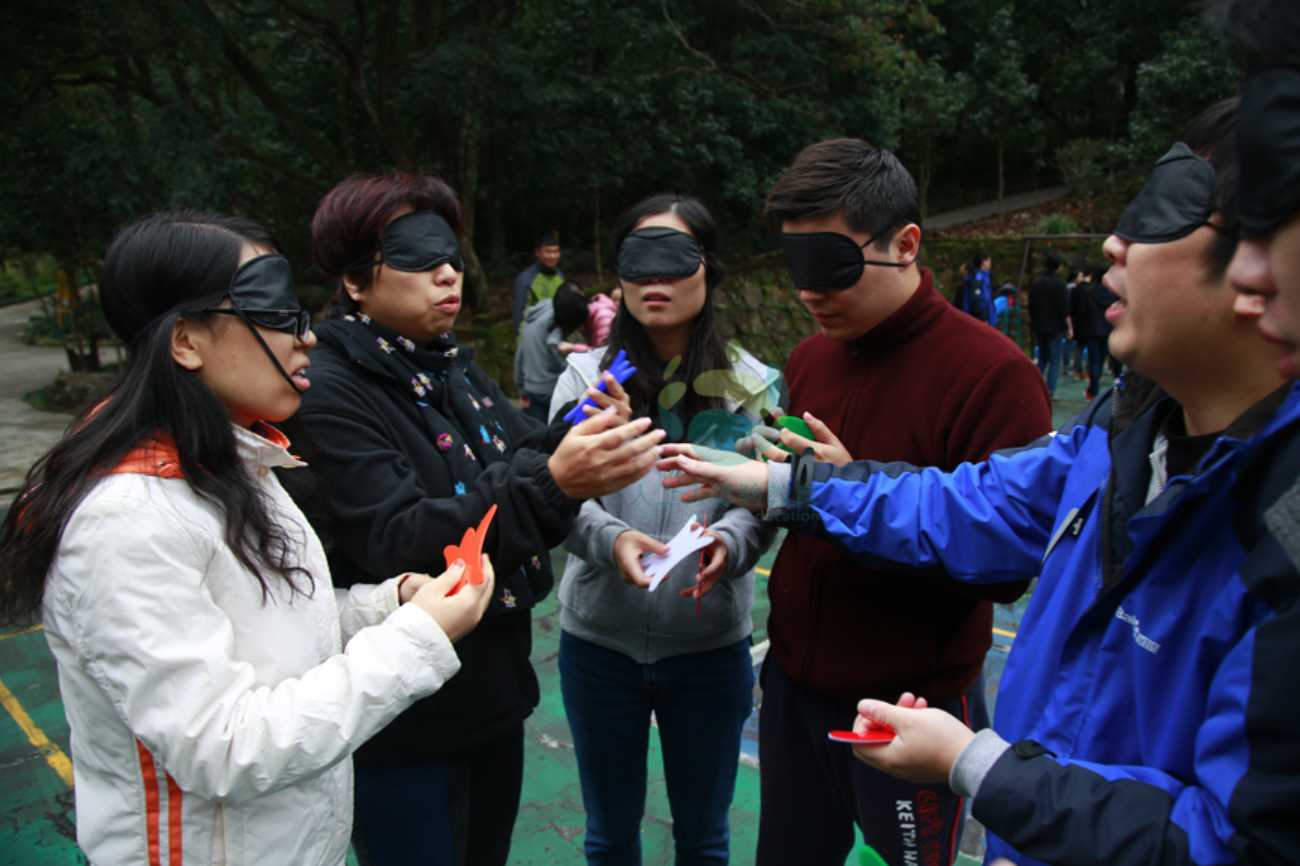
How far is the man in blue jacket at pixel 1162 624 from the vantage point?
932 mm

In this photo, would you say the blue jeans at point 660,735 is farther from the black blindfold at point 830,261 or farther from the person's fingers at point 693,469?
the black blindfold at point 830,261

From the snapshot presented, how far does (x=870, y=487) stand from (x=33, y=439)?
11273 mm

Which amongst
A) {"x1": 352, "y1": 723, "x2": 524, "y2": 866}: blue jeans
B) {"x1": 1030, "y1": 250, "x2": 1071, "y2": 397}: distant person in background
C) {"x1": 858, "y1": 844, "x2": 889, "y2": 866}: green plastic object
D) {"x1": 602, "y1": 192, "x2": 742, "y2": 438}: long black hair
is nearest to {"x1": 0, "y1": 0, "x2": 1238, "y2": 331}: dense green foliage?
{"x1": 1030, "y1": 250, "x2": 1071, "y2": 397}: distant person in background

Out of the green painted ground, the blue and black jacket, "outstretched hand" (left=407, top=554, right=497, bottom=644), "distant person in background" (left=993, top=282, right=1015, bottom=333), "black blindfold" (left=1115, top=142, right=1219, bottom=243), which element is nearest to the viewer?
the blue and black jacket

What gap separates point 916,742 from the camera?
1.24 meters

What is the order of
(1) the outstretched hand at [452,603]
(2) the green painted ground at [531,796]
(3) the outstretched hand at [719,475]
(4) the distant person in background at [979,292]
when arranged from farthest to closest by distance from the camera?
(4) the distant person in background at [979,292] < (2) the green painted ground at [531,796] < (3) the outstretched hand at [719,475] < (1) the outstretched hand at [452,603]

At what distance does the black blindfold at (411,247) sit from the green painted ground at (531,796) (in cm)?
204

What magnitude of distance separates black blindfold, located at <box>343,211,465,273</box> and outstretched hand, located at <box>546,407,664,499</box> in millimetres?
560

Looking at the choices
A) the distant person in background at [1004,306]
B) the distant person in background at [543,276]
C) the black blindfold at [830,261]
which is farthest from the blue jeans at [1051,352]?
the black blindfold at [830,261]

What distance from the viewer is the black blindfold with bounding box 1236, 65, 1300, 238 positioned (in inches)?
30.8

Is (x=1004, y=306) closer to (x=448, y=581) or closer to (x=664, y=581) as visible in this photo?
(x=664, y=581)

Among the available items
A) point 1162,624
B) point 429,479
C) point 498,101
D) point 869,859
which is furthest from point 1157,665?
point 498,101

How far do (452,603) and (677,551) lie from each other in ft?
2.04

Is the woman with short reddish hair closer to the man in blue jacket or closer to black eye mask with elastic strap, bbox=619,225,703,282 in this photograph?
black eye mask with elastic strap, bbox=619,225,703,282
